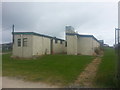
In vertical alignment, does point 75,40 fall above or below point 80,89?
above

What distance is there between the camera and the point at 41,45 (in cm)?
2433

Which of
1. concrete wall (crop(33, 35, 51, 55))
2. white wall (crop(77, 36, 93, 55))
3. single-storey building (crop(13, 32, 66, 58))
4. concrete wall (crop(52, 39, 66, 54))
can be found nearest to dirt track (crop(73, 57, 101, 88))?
single-storey building (crop(13, 32, 66, 58))

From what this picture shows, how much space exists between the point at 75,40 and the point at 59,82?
19.9 metres

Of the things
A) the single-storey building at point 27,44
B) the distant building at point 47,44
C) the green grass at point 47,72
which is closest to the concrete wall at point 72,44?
the distant building at point 47,44

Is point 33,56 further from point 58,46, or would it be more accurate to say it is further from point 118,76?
point 118,76

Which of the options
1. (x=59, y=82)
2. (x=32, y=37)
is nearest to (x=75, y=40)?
(x=32, y=37)

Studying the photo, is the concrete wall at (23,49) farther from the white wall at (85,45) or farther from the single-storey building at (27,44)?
the white wall at (85,45)

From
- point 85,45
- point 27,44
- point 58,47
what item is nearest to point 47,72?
point 27,44

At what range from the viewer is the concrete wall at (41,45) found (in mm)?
22248

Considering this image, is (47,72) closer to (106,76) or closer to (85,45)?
(106,76)

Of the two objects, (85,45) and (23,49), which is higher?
(85,45)

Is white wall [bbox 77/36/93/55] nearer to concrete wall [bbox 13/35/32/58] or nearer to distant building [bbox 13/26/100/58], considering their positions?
distant building [bbox 13/26/100/58]

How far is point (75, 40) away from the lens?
27.5 metres

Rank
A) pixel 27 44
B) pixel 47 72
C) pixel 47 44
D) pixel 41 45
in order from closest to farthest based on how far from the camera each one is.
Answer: pixel 47 72 < pixel 27 44 < pixel 41 45 < pixel 47 44
